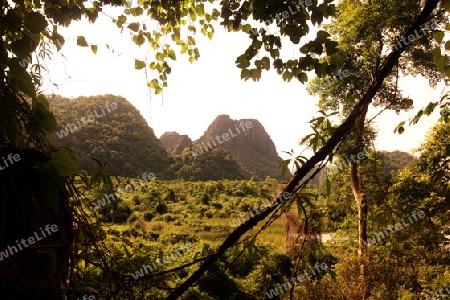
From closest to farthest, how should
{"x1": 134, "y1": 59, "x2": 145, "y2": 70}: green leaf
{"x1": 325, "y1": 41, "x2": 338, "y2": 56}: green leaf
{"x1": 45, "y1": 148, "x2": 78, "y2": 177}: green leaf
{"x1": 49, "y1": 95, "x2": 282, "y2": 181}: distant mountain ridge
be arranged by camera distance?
1. {"x1": 45, "y1": 148, "x2": 78, "y2": 177}: green leaf
2. {"x1": 325, "y1": 41, "x2": 338, "y2": 56}: green leaf
3. {"x1": 134, "y1": 59, "x2": 145, "y2": 70}: green leaf
4. {"x1": 49, "y1": 95, "x2": 282, "y2": 181}: distant mountain ridge

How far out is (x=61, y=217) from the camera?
2.50 feet

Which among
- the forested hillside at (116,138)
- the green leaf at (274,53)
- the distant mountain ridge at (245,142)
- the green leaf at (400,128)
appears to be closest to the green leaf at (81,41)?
the green leaf at (274,53)

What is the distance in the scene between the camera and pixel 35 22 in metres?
0.88

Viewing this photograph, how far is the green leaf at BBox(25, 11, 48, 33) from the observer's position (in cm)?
87

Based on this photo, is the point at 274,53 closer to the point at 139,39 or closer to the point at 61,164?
the point at 139,39

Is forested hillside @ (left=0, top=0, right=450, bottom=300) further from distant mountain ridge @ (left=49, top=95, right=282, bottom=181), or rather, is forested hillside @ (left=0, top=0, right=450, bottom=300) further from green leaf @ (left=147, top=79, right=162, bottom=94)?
distant mountain ridge @ (left=49, top=95, right=282, bottom=181)

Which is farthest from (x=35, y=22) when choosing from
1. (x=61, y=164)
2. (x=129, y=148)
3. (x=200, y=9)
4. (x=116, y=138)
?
(x=129, y=148)

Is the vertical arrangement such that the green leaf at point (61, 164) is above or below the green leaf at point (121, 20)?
below

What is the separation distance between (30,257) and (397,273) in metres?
8.14

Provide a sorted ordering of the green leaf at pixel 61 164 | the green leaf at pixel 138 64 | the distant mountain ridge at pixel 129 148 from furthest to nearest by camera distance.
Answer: the distant mountain ridge at pixel 129 148 → the green leaf at pixel 138 64 → the green leaf at pixel 61 164

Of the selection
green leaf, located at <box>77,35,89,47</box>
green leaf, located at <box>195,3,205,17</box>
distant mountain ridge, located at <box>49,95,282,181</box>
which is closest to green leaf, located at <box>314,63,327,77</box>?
green leaf, located at <box>195,3,205,17</box>

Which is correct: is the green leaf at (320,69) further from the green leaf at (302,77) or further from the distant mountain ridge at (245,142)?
Answer: the distant mountain ridge at (245,142)

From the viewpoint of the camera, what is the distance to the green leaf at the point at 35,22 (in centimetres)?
87

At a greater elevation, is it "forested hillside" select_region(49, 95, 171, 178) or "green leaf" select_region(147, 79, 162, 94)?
"forested hillside" select_region(49, 95, 171, 178)
